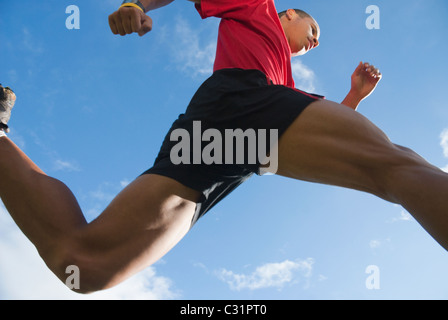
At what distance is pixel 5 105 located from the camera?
2.23 meters

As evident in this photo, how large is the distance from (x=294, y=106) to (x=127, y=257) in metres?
1.11

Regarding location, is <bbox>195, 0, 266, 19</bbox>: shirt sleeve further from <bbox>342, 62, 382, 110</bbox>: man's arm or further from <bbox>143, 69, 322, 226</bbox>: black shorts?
<bbox>342, 62, 382, 110</bbox>: man's arm

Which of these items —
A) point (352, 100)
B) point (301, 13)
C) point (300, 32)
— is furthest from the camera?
point (301, 13)

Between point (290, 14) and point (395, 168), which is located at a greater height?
point (290, 14)

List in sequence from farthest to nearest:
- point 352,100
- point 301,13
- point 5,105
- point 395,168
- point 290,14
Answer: point 301,13 → point 290,14 → point 352,100 → point 5,105 → point 395,168

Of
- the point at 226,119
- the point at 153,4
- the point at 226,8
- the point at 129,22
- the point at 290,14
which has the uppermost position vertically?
the point at 290,14

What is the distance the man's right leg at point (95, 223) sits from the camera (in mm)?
1855

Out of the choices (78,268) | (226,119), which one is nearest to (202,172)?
(226,119)

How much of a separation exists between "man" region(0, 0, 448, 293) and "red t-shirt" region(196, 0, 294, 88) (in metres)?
0.01

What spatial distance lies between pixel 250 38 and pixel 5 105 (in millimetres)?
1522

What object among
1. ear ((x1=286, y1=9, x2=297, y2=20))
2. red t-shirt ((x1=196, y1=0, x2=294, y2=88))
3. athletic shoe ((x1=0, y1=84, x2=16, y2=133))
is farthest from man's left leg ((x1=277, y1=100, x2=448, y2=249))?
athletic shoe ((x1=0, y1=84, x2=16, y2=133))

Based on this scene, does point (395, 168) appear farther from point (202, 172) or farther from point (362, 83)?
A: point (362, 83)

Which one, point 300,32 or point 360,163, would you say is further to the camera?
point 300,32

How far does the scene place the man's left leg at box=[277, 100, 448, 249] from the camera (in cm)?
135
